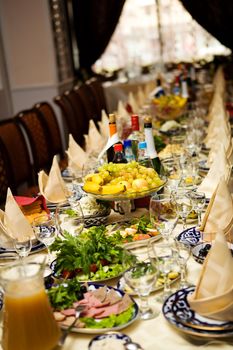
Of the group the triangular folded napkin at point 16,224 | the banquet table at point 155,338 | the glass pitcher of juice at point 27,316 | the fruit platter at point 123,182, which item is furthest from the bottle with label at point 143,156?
the glass pitcher of juice at point 27,316

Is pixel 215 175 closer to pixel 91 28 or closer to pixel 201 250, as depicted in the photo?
pixel 201 250

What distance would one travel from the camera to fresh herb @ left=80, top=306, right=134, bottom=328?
129 centimetres

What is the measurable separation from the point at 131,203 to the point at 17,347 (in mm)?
979

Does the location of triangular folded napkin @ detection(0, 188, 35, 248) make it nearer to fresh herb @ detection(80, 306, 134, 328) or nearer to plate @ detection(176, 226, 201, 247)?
plate @ detection(176, 226, 201, 247)

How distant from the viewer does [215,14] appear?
21.1ft

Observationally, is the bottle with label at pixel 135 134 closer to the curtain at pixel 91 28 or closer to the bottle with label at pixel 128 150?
the bottle with label at pixel 128 150

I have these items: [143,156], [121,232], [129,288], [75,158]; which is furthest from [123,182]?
[75,158]

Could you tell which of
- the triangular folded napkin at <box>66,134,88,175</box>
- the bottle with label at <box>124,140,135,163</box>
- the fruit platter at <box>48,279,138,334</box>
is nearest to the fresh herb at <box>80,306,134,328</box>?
the fruit platter at <box>48,279,138,334</box>

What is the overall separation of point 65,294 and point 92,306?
0.25 feet

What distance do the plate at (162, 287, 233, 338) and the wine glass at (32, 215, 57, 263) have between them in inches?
18.2

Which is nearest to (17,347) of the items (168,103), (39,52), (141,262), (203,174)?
(141,262)

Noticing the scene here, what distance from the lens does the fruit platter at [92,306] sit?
1.29 metres

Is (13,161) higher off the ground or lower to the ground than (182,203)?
lower

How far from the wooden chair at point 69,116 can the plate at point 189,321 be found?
10.1ft
